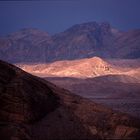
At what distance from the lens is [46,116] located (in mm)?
17812

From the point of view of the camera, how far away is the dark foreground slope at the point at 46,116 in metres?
16.6

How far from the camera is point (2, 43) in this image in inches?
6614

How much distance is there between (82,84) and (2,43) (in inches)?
3747

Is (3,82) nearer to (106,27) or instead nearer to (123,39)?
(123,39)

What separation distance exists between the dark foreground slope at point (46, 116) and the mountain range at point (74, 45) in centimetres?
13397

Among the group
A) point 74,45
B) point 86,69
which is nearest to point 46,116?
point 86,69

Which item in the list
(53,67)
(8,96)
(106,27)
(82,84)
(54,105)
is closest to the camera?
(8,96)

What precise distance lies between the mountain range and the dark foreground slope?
5274 inches

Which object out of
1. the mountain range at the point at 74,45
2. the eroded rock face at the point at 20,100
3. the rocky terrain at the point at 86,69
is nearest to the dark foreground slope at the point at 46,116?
the eroded rock face at the point at 20,100

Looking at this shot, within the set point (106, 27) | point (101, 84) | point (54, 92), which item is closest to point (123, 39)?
point (106, 27)

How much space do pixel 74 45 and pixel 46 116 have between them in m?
142

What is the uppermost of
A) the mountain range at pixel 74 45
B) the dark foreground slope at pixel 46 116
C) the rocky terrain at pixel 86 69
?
the dark foreground slope at pixel 46 116

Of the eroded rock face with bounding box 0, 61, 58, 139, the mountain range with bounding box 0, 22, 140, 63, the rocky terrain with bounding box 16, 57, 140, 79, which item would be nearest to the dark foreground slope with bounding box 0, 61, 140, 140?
the eroded rock face with bounding box 0, 61, 58, 139

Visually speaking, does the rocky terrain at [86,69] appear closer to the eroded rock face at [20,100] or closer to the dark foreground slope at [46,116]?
the dark foreground slope at [46,116]
